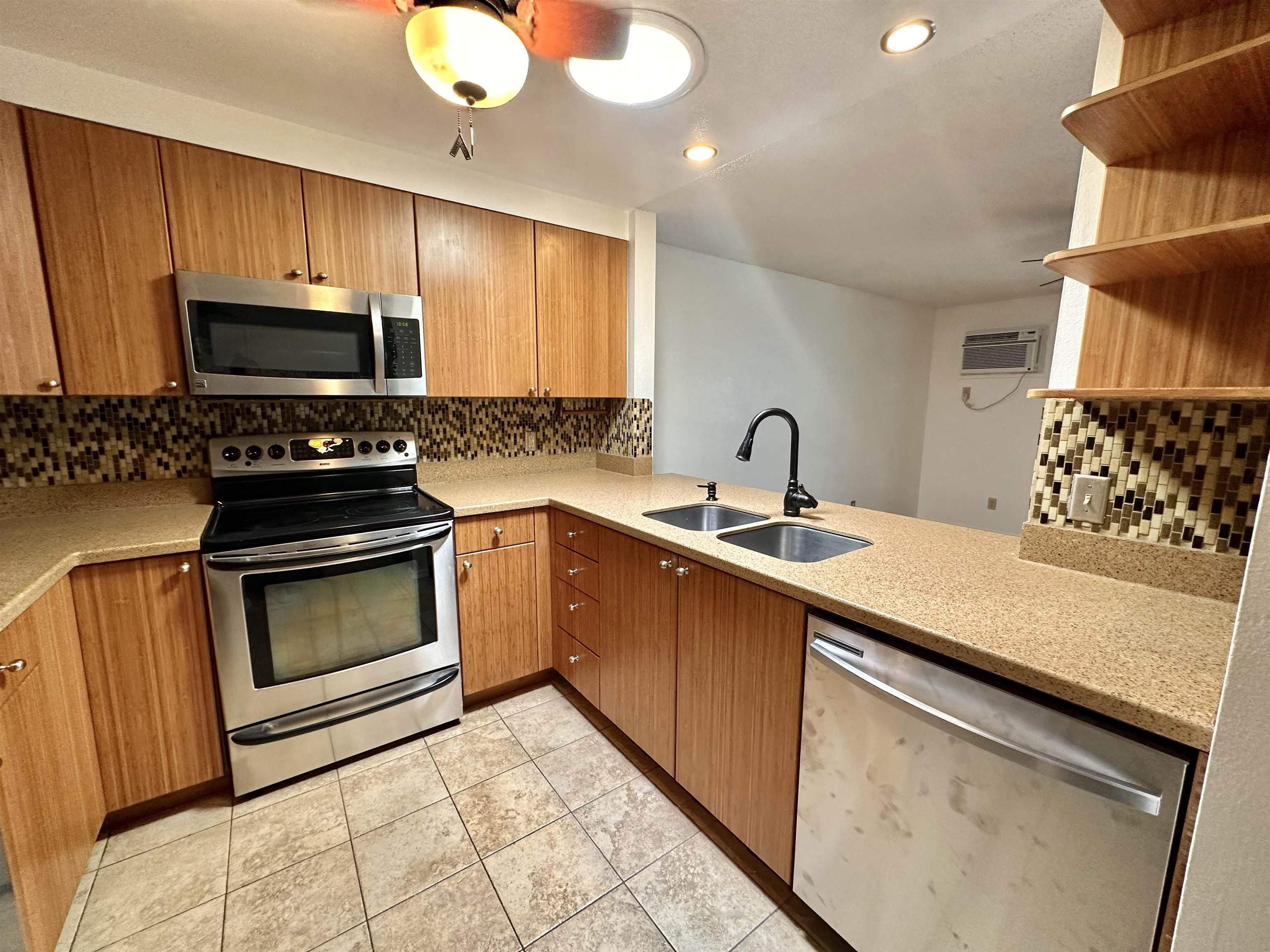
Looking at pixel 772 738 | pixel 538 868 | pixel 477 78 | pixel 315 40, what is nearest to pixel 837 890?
pixel 772 738

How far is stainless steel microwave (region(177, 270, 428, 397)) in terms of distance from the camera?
5.44 ft

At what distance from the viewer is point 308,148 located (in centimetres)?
181

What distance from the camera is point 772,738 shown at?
4.17ft

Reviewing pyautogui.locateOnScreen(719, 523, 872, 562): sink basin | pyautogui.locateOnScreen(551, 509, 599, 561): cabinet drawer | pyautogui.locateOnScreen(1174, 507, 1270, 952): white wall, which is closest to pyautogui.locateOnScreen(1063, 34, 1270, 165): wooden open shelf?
pyautogui.locateOnScreen(1174, 507, 1270, 952): white wall

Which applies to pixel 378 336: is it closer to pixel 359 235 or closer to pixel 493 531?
pixel 359 235

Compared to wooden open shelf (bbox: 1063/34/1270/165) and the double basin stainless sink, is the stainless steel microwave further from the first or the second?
wooden open shelf (bbox: 1063/34/1270/165)

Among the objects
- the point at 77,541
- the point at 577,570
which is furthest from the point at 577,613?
the point at 77,541

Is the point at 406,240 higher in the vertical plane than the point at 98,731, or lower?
higher

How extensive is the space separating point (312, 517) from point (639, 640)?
49.1 inches

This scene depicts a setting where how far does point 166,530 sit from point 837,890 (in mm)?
2118

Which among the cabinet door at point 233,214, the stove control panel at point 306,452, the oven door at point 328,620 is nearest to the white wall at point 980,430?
the oven door at point 328,620

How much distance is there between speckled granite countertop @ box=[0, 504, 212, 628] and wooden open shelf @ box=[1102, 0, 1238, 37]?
251cm

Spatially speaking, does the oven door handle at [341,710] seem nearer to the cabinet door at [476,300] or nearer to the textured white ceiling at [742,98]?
the cabinet door at [476,300]

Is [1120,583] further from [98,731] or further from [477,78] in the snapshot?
[98,731]
